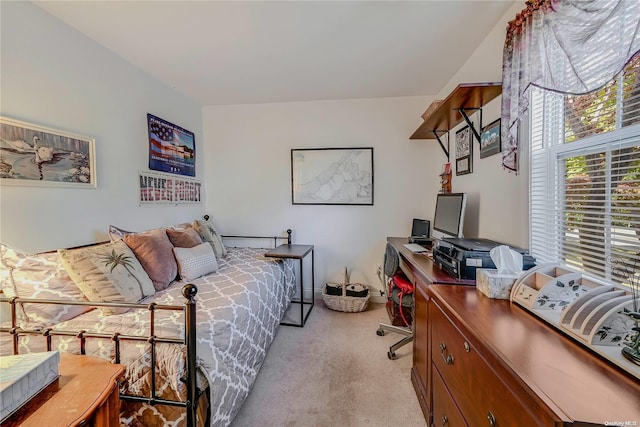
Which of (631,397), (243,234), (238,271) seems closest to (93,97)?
(238,271)

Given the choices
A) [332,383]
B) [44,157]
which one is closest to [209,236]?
[44,157]

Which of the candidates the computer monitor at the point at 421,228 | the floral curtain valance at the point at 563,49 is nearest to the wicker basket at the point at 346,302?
the computer monitor at the point at 421,228

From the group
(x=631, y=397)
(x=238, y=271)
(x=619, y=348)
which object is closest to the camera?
(x=631, y=397)

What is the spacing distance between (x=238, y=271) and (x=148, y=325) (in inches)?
39.3

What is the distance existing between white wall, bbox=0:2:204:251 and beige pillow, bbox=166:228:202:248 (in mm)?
325

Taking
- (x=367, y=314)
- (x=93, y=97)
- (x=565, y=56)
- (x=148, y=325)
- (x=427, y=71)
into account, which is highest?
(x=427, y=71)

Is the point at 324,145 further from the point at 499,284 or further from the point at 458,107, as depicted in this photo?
the point at 499,284

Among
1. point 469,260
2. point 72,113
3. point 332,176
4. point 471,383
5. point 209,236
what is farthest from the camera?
point 332,176

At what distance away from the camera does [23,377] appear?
0.79 metres

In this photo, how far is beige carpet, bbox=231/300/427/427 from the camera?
1.56 metres

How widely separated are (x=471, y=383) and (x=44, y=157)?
2.53 meters

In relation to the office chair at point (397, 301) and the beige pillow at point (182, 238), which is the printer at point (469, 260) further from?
the beige pillow at point (182, 238)

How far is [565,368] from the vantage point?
660mm

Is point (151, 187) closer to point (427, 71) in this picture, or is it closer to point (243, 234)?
point (243, 234)
